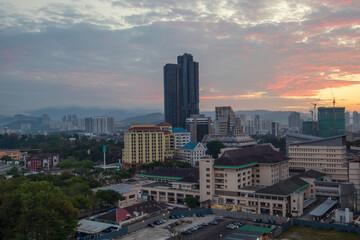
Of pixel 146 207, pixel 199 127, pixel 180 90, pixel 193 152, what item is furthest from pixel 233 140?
pixel 180 90

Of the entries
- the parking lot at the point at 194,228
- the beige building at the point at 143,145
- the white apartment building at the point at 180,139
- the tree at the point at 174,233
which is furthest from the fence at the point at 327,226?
the white apartment building at the point at 180,139

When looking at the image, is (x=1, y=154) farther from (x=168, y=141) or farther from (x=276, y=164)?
(x=276, y=164)

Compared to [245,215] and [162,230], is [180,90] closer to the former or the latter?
[245,215]

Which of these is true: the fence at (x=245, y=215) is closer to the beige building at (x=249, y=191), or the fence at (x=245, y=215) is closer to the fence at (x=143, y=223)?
the beige building at (x=249, y=191)

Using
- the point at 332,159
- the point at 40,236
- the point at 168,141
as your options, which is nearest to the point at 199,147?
the point at 168,141

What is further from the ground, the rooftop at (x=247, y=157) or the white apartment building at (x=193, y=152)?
the rooftop at (x=247, y=157)

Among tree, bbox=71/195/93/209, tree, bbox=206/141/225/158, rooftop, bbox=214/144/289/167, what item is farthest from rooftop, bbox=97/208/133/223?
tree, bbox=206/141/225/158
